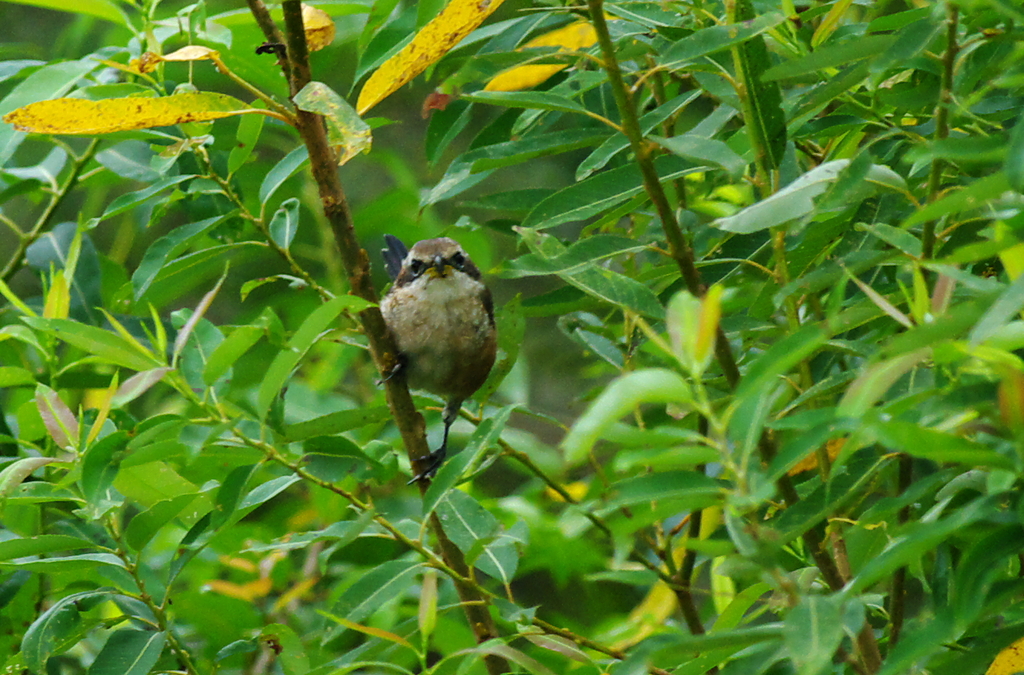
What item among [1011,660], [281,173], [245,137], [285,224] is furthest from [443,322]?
[1011,660]

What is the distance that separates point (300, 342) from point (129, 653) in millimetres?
759

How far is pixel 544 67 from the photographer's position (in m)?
2.18

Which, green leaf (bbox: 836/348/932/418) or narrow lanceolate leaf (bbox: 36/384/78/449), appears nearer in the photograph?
green leaf (bbox: 836/348/932/418)

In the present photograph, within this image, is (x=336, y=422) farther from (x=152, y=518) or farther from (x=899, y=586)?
(x=899, y=586)

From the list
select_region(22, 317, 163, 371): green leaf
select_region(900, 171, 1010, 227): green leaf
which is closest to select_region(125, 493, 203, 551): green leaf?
select_region(22, 317, 163, 371): green leaf

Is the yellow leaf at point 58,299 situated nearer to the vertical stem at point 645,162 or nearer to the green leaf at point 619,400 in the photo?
the vertical stem at point 645,162

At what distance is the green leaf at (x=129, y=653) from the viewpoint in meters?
1.80

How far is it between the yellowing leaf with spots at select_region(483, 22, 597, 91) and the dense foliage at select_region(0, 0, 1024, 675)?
0.02 meters

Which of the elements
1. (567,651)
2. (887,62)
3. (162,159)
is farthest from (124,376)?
(887,62)

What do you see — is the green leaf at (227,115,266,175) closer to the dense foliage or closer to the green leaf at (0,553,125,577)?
the dense foliage

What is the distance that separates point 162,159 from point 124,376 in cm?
87

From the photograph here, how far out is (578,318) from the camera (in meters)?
2.59

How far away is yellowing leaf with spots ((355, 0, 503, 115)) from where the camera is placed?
5.52 feet

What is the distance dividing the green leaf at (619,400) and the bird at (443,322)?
187 centimetres
